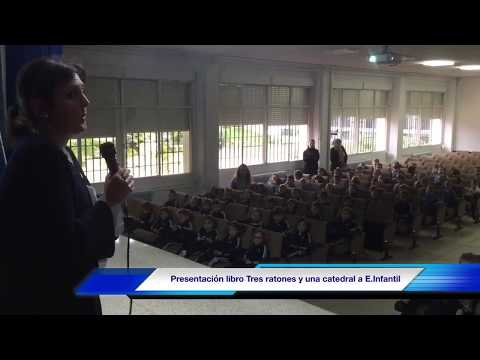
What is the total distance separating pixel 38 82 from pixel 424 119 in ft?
66.4

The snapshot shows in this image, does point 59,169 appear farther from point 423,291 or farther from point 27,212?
point 423,291

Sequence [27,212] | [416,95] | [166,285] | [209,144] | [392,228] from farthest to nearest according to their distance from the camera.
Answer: [416,95] < [209,144] < [392,228] < [166,285] < [27,212]

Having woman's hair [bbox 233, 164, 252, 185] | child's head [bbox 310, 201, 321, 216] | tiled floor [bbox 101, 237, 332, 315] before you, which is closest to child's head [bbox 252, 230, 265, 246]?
child's head [bbox 310, 201, 321, 216]

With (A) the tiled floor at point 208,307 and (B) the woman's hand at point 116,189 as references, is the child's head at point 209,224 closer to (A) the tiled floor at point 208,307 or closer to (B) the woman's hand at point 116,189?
(A) the tiled floor at point 208,307

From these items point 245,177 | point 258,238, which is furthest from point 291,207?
point 258,238

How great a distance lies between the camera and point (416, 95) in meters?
17.7

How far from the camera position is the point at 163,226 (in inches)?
261

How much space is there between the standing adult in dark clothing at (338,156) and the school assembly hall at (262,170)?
0.03m

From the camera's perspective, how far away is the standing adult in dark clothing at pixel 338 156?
33.3 feet

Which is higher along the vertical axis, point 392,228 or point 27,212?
point 27,212

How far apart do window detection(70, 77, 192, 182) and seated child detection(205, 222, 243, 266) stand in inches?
65.2

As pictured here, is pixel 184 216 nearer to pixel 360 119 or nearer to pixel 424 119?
pixel 360 119
